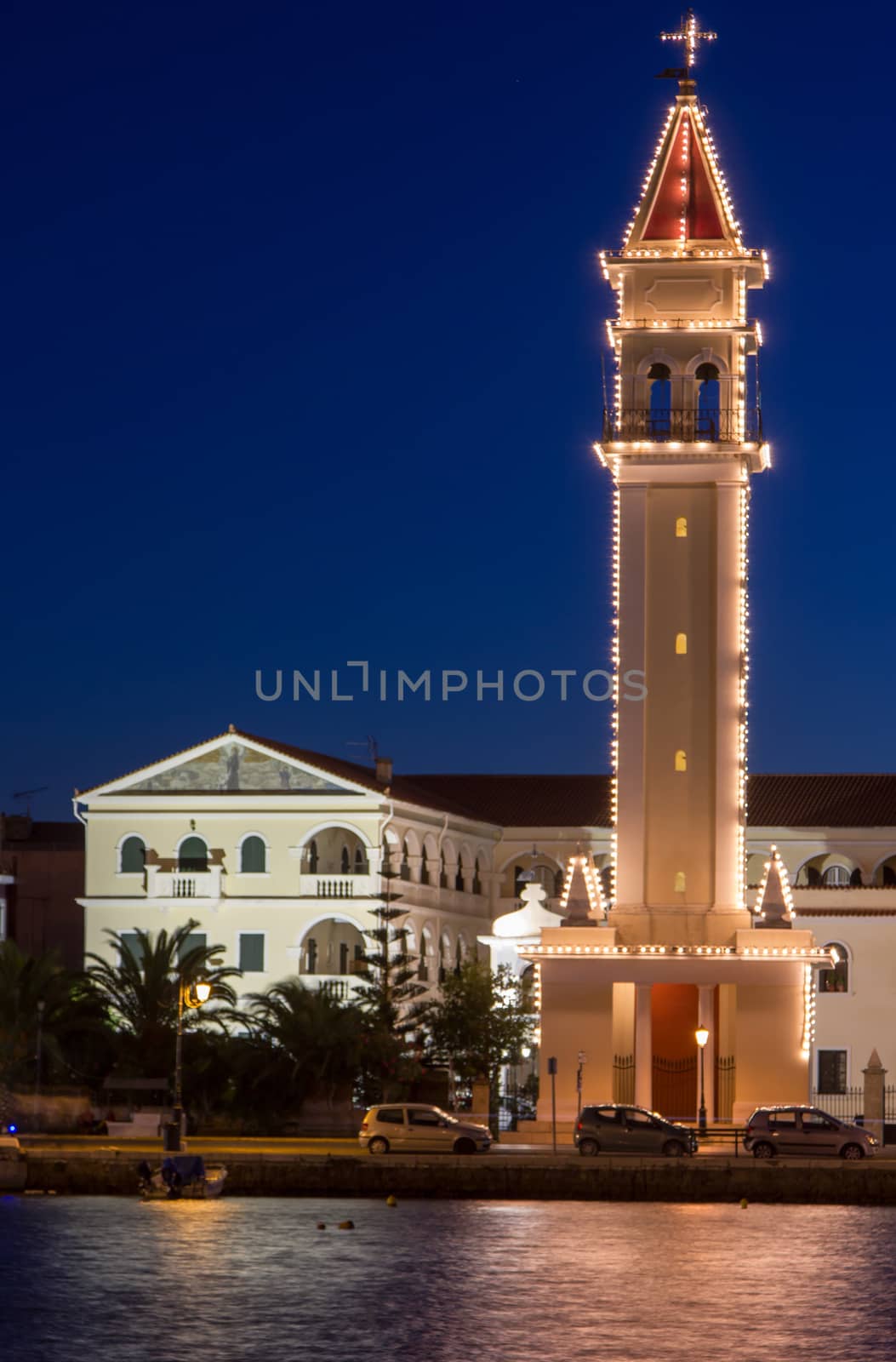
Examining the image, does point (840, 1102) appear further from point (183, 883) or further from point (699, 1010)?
point (183, 883)

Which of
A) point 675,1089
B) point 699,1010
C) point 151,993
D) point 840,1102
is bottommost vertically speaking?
point 840,1102

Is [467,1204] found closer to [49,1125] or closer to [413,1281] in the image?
[413,1281]

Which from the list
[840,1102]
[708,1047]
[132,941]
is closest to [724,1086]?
[708,1047]

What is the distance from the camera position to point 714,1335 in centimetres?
3064

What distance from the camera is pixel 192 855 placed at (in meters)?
81.6

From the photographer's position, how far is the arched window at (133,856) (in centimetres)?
8162

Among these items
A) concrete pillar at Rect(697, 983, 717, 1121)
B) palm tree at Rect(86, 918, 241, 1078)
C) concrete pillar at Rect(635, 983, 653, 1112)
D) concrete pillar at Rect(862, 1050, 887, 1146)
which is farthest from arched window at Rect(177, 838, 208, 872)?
concrete pillar at Rect(862, 1050, 887, 1146)

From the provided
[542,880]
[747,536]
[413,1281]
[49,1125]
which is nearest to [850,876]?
[542,880]

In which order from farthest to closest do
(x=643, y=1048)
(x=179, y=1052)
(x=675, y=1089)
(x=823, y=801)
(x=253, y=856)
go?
1. (x=823, y=801)
2. (x=253, y=856)
3. (x=675, y=1089)
4. (x=643, y=1048)
5. (x=179, y=1052)

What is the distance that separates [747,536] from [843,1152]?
17.8m

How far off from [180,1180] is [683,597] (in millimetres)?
24127

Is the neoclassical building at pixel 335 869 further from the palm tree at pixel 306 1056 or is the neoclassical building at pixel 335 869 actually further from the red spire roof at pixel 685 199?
the red spire roof at pixel 685 199

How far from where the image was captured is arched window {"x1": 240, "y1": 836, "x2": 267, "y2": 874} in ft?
267

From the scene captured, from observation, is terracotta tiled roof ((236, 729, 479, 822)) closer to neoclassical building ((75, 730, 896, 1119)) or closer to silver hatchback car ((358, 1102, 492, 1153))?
neoclassical building ((75, 730, 896, 1119))
